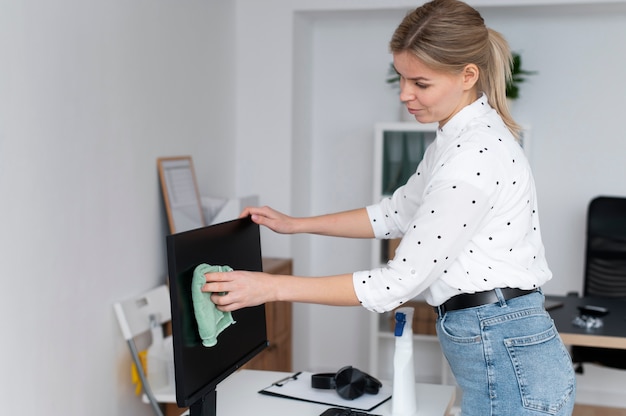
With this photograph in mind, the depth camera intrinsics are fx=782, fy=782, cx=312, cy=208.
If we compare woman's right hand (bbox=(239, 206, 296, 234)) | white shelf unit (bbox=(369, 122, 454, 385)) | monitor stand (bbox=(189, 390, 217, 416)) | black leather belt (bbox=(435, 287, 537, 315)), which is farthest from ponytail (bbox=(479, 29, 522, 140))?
white shelf unit (bbox=(369, 122, 454, 385))

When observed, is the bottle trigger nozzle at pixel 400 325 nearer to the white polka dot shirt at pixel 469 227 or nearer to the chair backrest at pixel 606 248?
the white polka dot shirt at pixel 469 227

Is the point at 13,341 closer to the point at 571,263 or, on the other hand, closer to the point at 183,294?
the point at 183,294

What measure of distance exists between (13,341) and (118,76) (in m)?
1.12

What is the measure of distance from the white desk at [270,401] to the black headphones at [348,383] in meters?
0.08

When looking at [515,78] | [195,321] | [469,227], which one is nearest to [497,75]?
[469,227]

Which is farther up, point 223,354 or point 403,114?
point 403,114

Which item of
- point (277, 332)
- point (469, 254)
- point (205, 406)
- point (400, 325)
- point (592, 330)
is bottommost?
point (277, 332)

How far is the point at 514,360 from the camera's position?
1734 millimetres

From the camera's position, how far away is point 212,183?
4.07 meters

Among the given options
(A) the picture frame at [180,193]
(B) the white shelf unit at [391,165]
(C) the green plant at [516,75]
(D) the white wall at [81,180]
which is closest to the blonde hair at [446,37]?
(D) the white wall at [81,180]

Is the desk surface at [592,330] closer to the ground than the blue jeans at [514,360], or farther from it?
closer to the ground

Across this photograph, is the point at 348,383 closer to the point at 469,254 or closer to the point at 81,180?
the point at 469,254

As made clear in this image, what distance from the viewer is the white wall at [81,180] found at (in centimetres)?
233

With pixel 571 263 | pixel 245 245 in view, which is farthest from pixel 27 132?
pixel 571 263
